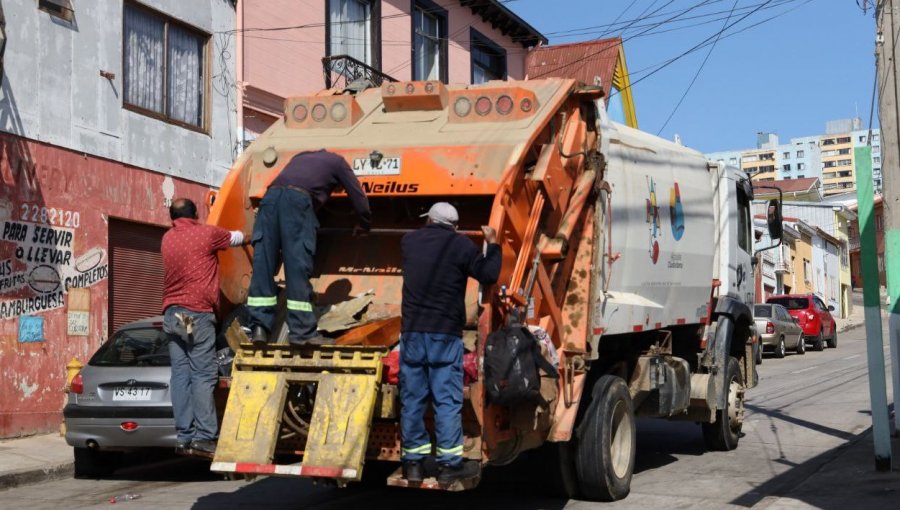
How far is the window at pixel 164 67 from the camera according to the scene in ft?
48.9

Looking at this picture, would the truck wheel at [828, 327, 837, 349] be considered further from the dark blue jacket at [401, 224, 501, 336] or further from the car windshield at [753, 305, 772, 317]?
the dark blue jacket at [401, 224, 501, 336]

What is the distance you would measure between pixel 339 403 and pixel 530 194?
1918 millimetres

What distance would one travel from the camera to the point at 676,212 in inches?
381

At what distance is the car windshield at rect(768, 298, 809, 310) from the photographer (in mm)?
30470

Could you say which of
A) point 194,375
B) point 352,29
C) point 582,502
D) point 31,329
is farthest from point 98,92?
point 582,502

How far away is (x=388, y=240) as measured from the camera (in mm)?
7363

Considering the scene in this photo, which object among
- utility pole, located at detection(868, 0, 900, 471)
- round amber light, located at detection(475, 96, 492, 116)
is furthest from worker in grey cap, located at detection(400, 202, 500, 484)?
utility pole, located at detection(868, 0, 900, 471)

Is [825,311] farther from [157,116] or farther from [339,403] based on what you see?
[339,403]

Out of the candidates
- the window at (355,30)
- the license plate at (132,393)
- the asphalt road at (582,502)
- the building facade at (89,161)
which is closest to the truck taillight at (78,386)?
the license plate at (132,393)

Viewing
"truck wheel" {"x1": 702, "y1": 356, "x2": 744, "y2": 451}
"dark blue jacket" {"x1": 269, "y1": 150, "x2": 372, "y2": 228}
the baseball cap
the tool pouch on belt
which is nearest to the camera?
the baseball cap

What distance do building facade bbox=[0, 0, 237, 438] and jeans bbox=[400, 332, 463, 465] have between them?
804cm

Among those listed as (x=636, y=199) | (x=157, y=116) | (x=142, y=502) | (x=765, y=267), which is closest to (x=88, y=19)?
(x=157, y=116)

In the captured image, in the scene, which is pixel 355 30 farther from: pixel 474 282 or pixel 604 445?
pixel 474 282

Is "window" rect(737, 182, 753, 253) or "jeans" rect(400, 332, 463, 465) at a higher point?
"window" rect(737, 182, 753, 253)
